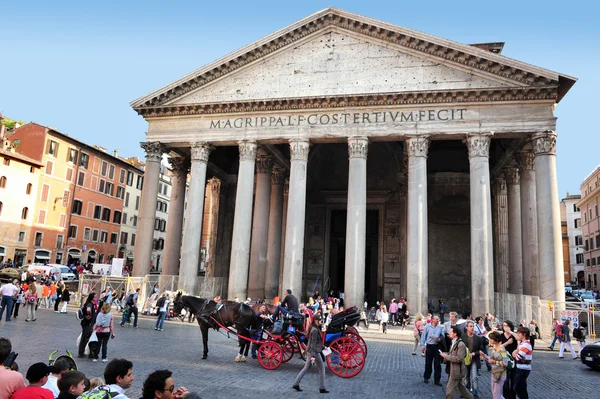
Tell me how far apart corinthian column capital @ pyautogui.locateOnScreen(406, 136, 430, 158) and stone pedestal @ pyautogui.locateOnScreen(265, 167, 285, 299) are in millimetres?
8427

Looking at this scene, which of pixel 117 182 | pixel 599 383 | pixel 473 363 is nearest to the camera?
pixel 473 363

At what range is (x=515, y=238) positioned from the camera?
69.2ft

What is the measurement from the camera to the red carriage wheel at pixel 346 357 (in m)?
8.68

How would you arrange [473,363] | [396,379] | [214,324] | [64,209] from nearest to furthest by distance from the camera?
[473,363] → [396,379] → [214,324] → [64,209]

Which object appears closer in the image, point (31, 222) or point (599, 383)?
point (599, 383)

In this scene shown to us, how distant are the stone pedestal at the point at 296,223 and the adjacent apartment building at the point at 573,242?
1942 inches

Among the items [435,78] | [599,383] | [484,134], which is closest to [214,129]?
[435,78]

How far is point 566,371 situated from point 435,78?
12.7 m

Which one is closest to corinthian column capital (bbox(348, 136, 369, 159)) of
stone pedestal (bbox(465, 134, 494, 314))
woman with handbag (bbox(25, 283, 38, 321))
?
stone pedestal (bbox(465, 134, 494, 314))

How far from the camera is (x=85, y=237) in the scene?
39.2 m

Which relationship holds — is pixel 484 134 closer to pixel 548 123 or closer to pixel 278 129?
pixel 548 123

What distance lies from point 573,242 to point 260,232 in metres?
51.0

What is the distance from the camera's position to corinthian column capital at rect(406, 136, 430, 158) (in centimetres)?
1894

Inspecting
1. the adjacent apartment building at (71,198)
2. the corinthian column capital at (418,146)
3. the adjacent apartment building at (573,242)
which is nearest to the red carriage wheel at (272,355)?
the corinthian column capital at (418,146)
